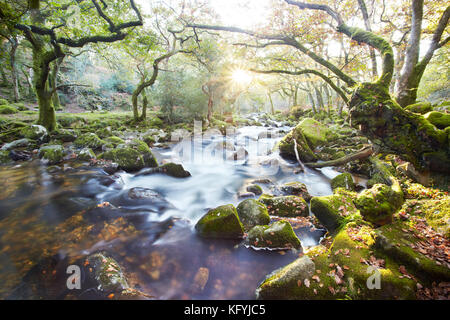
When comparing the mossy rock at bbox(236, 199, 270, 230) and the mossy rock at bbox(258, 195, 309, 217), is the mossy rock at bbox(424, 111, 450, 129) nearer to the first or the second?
the mossy rock at bbox(258, 195, 309, 217)

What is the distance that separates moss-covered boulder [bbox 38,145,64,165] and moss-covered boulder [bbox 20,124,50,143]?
194 centimetres

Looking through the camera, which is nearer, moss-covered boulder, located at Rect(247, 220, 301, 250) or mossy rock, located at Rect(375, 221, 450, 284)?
mossy rock, located at Rect(375, 221, 450, 284)

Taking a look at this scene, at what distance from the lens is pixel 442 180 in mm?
3955

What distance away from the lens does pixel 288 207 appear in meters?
5.01

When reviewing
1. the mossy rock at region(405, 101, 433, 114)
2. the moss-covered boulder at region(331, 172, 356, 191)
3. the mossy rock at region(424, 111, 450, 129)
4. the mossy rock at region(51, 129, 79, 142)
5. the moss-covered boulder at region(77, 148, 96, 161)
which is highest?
the mossy rock at region(405, 101, 433, 114)

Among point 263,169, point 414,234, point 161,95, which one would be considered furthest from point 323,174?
point 161,95

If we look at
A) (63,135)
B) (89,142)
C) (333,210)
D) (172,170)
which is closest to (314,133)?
(333,210)

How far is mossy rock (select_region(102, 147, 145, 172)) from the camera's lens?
805 centimetres

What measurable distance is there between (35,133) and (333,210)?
550 inches

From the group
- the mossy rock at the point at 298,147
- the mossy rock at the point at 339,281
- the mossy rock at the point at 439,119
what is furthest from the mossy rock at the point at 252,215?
the mossy rock at the point at 298,147

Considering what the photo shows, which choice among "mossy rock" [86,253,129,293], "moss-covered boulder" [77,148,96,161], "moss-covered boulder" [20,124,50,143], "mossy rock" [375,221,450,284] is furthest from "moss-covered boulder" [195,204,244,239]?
"moss-covered boulder" [20,124,50,143]
